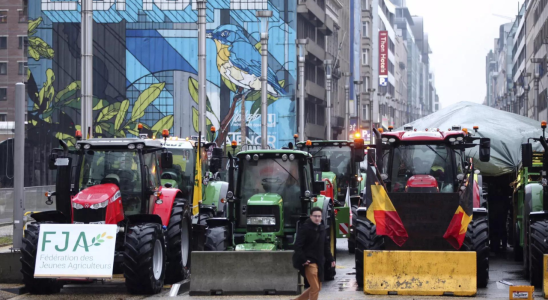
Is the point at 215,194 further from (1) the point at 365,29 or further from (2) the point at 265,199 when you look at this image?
(1) the point at 365,29

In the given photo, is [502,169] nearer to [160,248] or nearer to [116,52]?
[160,248]

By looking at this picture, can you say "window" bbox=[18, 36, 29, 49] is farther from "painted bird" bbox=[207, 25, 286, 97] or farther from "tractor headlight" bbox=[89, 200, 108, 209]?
"tractor headlight" bbox=[89, 200, 108, 209]

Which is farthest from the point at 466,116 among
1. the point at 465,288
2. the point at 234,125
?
the point at 234,125

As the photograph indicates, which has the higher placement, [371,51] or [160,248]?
[371,51]

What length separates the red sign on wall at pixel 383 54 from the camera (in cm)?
13638

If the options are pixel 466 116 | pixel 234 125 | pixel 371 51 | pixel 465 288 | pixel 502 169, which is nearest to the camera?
pixel 465 288

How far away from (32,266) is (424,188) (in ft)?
22.7

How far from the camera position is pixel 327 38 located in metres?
96.6

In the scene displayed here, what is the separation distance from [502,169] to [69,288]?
11.9m

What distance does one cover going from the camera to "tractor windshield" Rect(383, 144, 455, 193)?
1803 centimetres

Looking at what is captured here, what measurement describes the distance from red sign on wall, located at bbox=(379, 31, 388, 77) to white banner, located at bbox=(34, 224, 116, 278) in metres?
122

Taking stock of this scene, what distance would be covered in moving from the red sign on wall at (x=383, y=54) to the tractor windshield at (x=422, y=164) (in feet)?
390

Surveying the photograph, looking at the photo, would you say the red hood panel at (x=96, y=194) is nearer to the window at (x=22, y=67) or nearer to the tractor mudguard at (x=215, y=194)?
the tractor mudguard at (x=215, y=194)

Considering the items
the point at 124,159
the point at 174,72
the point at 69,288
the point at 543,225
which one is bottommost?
the point at 69,288
